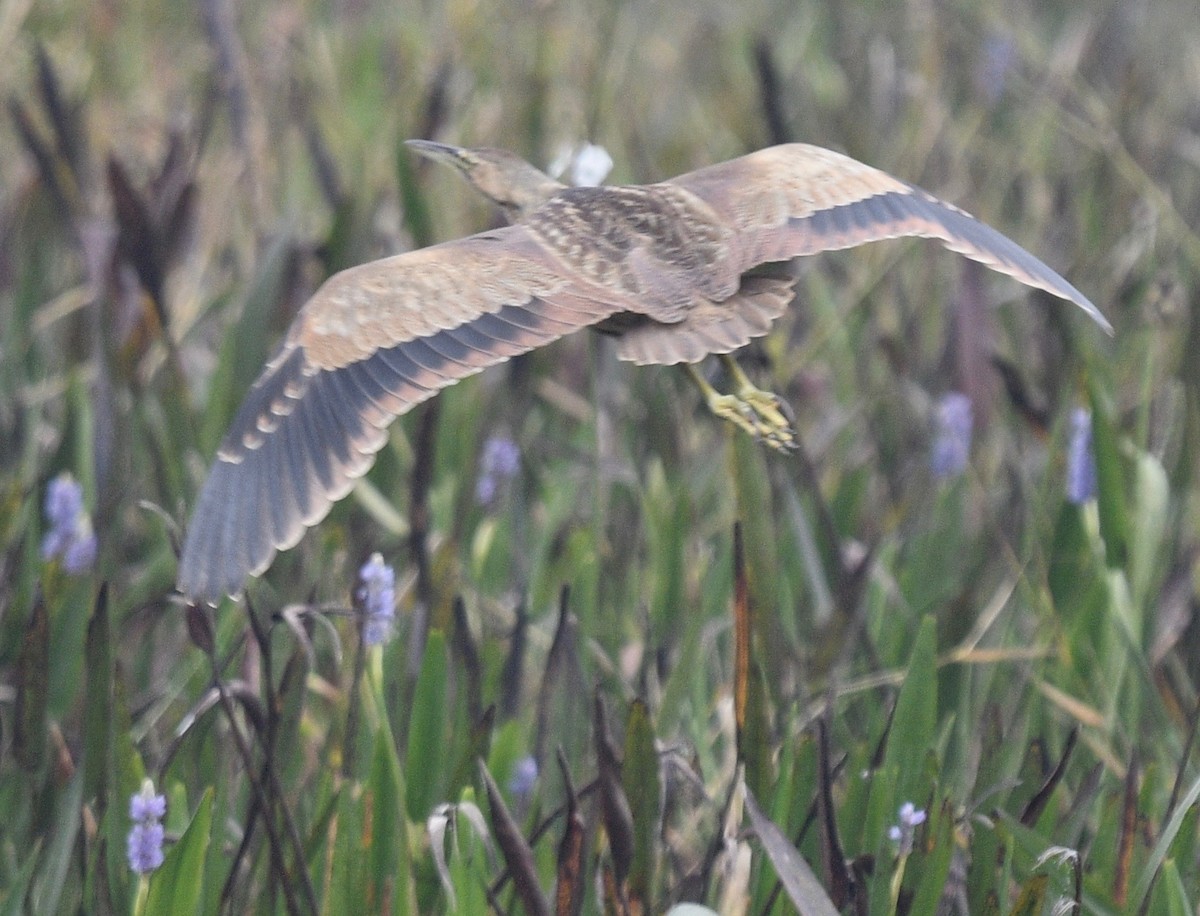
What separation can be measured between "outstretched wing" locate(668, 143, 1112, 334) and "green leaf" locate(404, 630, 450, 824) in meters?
0.44

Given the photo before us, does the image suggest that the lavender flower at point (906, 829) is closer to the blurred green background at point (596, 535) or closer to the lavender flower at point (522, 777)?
the blurred green background at point (596, 535)

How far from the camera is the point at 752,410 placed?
149cm

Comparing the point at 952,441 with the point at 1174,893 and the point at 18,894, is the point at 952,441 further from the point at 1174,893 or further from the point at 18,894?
the point at 18,894

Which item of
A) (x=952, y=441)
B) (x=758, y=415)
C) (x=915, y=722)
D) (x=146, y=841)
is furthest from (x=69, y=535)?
(x=952, y=441)

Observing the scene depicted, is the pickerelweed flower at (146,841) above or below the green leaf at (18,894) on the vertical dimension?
above

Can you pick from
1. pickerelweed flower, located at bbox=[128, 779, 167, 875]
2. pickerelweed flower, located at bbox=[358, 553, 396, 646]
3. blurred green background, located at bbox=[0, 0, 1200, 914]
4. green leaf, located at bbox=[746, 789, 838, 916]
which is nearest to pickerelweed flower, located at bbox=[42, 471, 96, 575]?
blurred green background, located at bbox=[0, 0, 1200, 914]

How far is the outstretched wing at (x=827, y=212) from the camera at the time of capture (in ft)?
4.89

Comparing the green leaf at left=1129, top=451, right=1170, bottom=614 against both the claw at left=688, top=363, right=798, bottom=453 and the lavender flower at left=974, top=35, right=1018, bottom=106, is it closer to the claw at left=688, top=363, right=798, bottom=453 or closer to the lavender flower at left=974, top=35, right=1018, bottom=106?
the claw at left=688, top=363, right=798, bottom=453

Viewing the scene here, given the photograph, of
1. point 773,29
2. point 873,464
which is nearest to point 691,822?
point 873,464

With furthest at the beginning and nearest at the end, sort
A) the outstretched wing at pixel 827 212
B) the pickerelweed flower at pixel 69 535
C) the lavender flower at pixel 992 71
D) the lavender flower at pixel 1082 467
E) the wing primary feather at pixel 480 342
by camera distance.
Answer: the lavender flower at pixel 992 71 → the lavender flower at pixel 1082 467 → the pickerelweed flower at pixel 69 535 → the outstretched wing at pixel 827 212 → the wing primary feather at pixel 480 342

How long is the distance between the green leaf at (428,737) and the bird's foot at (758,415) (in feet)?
0.99

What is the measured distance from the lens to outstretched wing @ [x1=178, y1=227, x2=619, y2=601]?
4.37ft

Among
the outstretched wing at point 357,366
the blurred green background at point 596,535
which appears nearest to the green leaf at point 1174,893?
the blurred green background at point 596,535

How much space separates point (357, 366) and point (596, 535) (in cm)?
35
